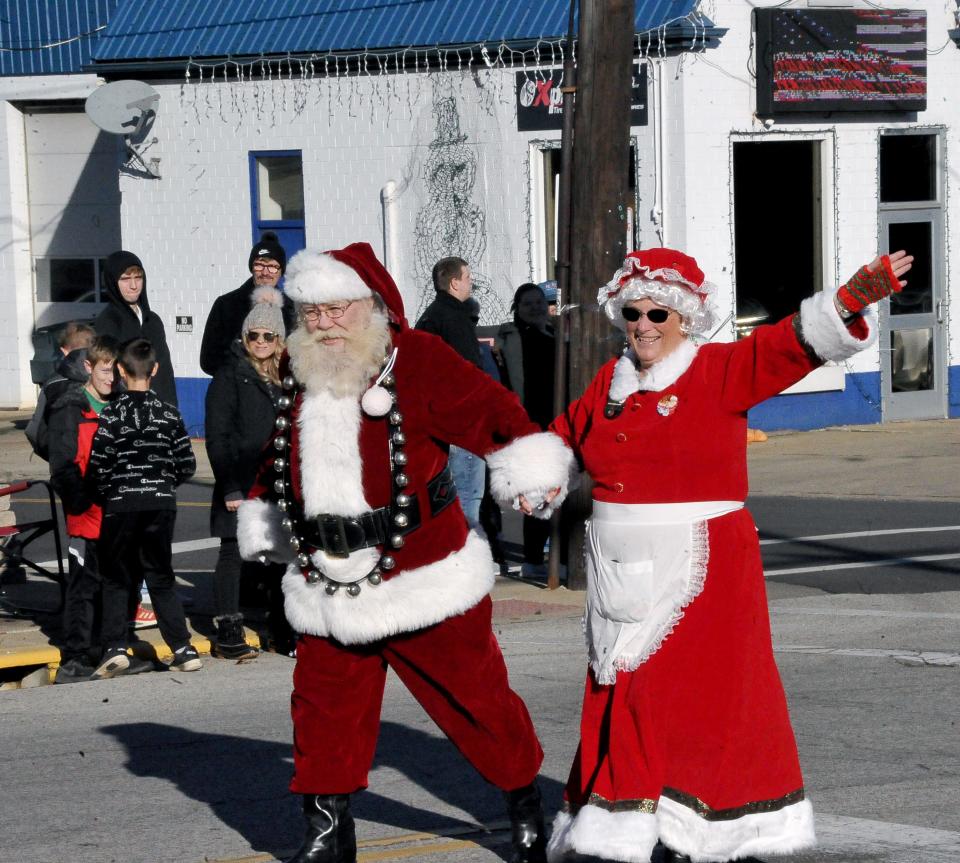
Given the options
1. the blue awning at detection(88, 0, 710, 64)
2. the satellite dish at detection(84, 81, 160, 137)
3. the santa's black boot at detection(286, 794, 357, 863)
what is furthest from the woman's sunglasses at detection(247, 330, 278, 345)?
the satellite dish at detection(84, 81, 160, 137)

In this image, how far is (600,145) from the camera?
32.8 feet

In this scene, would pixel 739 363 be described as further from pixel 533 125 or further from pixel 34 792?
pixel 533 125

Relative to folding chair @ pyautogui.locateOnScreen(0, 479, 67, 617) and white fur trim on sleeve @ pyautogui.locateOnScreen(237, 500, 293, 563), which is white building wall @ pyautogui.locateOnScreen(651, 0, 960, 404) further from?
white fur trim on sleeve @ pyautogui.locateOnScreen(237, 500, 293, 563)

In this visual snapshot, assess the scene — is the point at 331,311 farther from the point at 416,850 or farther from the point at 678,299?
the point at 416,850

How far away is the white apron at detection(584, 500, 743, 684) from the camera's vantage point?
5047 millimetres

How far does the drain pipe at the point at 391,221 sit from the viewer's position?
18750mm

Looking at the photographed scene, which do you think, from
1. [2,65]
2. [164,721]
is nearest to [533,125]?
[2,65]

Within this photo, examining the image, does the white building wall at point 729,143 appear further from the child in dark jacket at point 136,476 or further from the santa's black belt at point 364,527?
the santa's black belt at point 364,527

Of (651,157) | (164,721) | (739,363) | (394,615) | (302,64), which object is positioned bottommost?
(164,721)

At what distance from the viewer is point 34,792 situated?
21.6 ft

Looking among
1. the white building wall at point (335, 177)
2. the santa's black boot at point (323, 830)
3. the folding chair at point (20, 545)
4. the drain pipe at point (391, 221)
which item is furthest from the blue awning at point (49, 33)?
the santa's black boot at point (323, 830)

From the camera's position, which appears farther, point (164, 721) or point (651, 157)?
point (651, 157)

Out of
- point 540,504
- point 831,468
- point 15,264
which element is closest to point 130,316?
point 540,504

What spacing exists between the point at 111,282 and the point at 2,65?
43.0 feet
